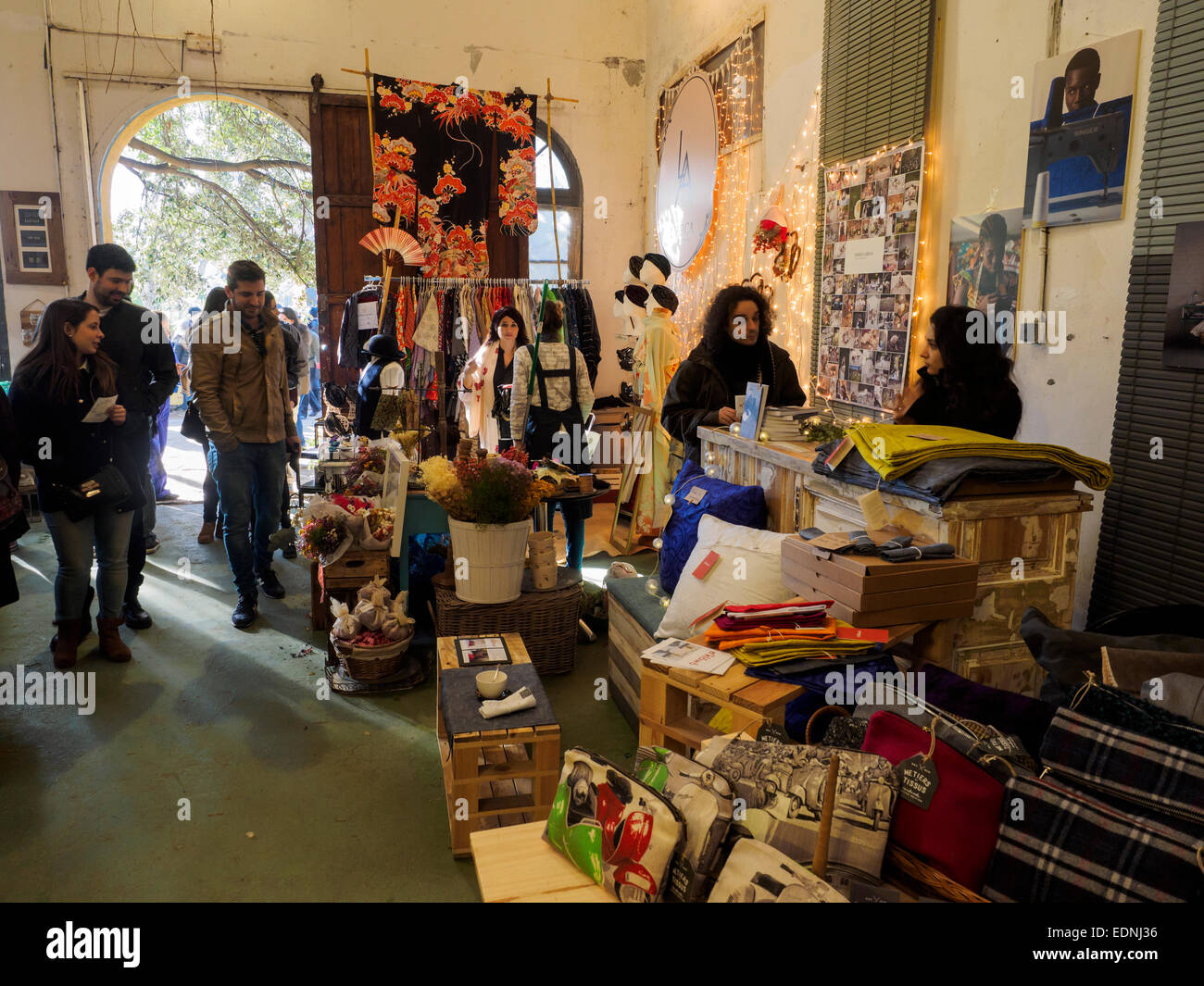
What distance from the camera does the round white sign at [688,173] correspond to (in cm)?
692

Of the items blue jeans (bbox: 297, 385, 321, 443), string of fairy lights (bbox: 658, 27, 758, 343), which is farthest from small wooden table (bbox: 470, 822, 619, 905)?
blue jeans (bbox: 297, 385, 321, 443)

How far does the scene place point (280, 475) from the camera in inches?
193

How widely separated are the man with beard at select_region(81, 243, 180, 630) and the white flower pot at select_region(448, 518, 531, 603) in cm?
172

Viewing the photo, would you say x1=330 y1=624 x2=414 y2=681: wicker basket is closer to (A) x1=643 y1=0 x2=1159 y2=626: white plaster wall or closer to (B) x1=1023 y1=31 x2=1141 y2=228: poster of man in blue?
(A) x1=643 y1=0 x2=1159 y2=626: white plaster wall

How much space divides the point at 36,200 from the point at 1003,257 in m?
7.41

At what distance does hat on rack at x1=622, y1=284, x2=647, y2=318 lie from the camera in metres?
7.02

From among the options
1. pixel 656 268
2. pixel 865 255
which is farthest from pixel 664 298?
pixel 865 255

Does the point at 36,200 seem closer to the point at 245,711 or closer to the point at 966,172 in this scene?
the point at 245,711

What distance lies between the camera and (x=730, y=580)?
9.92ft

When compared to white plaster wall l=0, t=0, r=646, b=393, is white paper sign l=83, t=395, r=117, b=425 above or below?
below

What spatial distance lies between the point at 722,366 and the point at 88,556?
3137 mm

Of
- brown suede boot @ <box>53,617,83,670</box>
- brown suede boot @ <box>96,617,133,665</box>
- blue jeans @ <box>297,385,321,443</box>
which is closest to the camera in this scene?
brown suede boot @ <box>53,617,83,670</box>

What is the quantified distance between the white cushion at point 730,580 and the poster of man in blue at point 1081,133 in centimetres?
168
